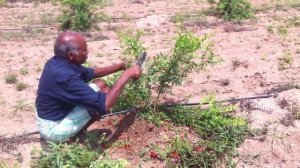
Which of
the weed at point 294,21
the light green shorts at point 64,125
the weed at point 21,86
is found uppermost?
the light green shorts at point 64,125

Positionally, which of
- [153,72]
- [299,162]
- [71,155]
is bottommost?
[299,162]

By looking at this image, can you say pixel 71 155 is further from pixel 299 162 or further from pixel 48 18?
pixel 48 18

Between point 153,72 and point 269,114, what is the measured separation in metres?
1.44

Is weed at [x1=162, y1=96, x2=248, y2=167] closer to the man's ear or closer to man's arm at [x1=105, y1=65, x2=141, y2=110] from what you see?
man's arm at [x1=105, y1=65, x2=141, y2=110]

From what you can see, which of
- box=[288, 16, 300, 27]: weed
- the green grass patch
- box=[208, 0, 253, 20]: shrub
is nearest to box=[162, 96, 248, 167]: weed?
the green grass patch

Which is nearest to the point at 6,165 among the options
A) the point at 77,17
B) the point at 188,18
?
the point at 77,17

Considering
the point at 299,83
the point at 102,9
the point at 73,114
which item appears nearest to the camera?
the point at 73,114

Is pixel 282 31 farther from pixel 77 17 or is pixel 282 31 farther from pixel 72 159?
pixel 72 159

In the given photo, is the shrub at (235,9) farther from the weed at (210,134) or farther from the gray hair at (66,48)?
the gray hair at (66,48)

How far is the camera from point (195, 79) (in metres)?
6.25

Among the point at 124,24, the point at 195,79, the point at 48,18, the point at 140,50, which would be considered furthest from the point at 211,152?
the point at 48,18

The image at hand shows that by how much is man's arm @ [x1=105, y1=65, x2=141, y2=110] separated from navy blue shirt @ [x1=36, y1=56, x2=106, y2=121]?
51mm

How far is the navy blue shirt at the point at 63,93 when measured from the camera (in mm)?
3955

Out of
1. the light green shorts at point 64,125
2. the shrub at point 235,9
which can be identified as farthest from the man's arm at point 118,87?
the shrub at point 235,9
